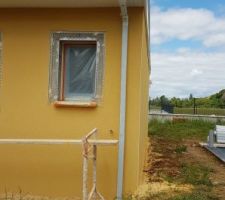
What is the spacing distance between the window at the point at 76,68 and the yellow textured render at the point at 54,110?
11 cm

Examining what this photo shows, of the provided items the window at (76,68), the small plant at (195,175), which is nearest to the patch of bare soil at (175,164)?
the small plant at (195,175)

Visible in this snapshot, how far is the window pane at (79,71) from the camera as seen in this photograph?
7.46 m

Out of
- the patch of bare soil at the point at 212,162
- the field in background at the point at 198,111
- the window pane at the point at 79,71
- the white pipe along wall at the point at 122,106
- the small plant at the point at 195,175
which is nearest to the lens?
the white pipe along wall at the point at 122,106

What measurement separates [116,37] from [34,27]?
144cm

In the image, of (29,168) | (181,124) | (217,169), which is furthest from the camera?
(181,124)

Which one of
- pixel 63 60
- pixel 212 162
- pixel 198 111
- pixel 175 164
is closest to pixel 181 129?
pixel 198 111

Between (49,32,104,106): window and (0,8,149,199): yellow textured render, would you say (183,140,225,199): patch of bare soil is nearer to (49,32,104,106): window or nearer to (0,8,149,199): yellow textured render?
(0,8,149,199): yellow textured render

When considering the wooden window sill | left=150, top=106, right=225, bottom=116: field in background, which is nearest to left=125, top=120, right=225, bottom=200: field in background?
the wooden window sill

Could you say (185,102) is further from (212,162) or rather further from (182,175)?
(182,175)

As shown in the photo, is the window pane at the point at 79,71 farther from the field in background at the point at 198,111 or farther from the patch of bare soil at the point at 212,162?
the field in background at the point at 198,111

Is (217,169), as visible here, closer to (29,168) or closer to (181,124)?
(29,168)

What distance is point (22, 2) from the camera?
7.16 metres

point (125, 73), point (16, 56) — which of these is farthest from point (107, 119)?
point (16, 56)

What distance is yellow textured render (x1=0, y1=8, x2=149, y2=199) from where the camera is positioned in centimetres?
714
